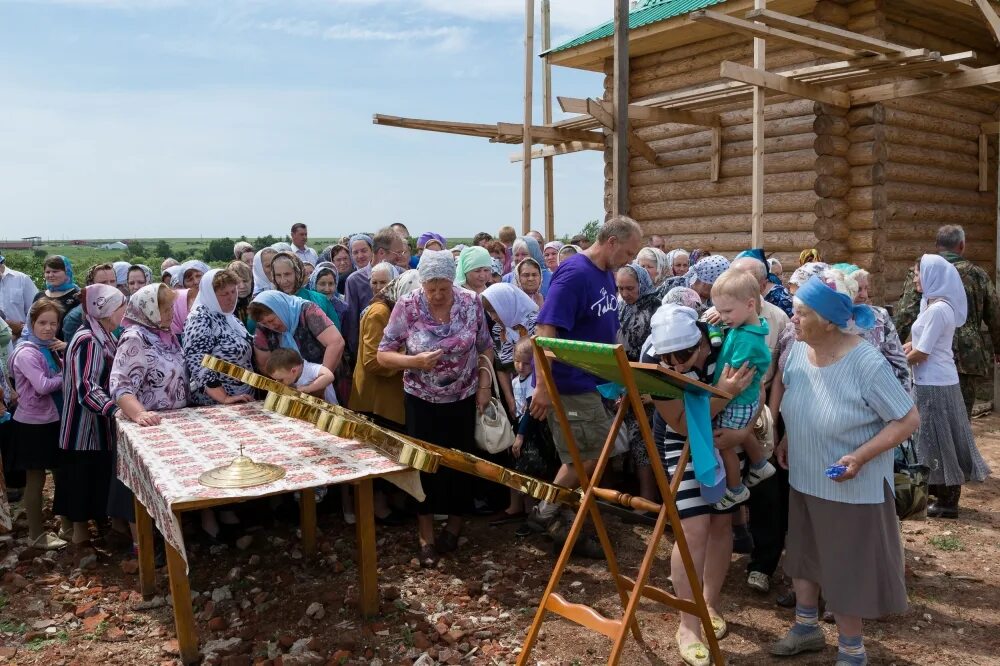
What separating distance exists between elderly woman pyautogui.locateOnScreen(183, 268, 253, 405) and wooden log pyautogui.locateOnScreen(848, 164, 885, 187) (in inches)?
355

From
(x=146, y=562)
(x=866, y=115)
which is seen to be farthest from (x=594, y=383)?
(x=866, y=115)

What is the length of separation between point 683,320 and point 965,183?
40.3ft

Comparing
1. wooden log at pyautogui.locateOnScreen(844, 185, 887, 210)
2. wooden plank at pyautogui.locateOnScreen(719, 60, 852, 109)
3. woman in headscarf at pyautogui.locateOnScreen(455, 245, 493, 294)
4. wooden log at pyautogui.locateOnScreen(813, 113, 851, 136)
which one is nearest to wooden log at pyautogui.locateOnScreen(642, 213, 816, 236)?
wooden log at pyautogui.locateOnScreen(844, 185, 887, 210)

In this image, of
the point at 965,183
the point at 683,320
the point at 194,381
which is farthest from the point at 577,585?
the point at 965,183

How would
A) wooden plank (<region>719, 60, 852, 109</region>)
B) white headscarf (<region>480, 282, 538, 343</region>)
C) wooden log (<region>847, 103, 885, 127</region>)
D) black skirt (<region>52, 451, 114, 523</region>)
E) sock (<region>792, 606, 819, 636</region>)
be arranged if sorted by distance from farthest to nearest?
wooden log (<region>847, 103, 885, 127</region>)
wooden plank (<region>719, 60, 852, 109</region>)
white headscarf (<region>480, 282, 538, 343</region>)
black skirt (<region>52, 451, 114, 523</region>)
sock (<region>792, 606, 819, 636</region>)

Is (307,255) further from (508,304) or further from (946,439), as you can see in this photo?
(946,439)

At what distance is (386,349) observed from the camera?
4.92m

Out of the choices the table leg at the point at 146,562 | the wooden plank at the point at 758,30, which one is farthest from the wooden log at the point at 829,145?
the table leg at the point at 146,562

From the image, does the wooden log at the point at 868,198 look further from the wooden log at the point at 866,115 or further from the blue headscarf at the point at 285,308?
the blue headscarf at the point at 285,308

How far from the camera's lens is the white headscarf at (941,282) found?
5.70m

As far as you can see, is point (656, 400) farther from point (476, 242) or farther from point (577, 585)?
point (476, 242)

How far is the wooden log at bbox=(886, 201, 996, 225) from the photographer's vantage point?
38.1 feet

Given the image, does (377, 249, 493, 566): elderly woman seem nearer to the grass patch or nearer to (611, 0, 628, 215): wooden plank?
the grass patch

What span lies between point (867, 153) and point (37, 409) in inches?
402
